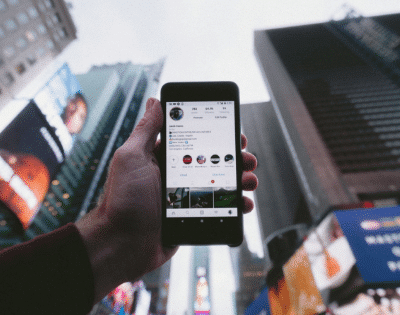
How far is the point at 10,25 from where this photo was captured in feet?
94.1

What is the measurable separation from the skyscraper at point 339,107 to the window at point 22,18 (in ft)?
167

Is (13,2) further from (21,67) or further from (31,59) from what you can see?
(21,67)

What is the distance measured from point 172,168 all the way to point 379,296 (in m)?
10.6

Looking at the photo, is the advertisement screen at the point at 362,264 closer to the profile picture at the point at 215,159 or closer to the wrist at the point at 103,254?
the profile picture at the point at 215,159

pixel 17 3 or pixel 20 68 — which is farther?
pixel 20 68

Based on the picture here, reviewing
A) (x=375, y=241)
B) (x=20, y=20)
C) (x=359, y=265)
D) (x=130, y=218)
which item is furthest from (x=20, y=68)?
(x=375, y=241)

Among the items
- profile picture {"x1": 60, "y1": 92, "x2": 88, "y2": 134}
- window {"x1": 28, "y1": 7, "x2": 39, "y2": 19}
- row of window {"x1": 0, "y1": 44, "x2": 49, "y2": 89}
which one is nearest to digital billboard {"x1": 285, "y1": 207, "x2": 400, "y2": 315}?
profile picture {"x1": 60, "y1": 92, "x2": 88, "y2": 134}

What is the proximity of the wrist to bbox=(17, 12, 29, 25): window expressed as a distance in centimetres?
4561

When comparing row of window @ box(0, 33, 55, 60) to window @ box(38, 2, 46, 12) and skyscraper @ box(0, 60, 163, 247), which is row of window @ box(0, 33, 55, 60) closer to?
window @ box(38, 2, 46, 12)

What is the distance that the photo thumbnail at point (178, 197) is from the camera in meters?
2.48

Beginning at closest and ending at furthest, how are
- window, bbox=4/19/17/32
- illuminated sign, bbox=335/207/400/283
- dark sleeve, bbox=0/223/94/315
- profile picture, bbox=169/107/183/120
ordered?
dark sleeve, bbox=0/223/94/315 < profile picture, bbox=169/107/183/120 < illuminated sign, bbox=335/207/400/283 < window, bbox=4/19/17/32

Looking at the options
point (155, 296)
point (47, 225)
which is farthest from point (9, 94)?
point (155, 296)

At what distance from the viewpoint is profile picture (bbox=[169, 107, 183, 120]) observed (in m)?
2.79

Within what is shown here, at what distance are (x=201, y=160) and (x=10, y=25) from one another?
144ft
